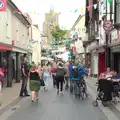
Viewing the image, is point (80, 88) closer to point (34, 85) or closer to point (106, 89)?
point (34, 85)

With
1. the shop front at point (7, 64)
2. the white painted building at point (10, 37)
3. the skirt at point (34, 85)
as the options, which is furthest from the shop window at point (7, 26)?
the skirt at point (34, 85)

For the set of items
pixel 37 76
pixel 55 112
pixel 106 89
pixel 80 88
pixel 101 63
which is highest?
pixel 101 63

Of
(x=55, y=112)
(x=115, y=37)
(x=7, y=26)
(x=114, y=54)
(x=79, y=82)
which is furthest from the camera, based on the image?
(x=114, y=54)

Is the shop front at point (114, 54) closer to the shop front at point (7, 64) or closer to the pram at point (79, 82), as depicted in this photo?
the shop front at point (7, 64)

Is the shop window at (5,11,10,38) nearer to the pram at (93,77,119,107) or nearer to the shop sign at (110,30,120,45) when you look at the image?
the shop sign at (110,30,120,45)

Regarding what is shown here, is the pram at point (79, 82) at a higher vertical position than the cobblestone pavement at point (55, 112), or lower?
higher

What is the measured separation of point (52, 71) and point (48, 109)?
9964 mm

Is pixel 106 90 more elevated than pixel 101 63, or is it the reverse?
pixel 101 63

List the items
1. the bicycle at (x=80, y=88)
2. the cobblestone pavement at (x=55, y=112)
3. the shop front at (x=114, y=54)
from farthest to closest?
the shop front at (x=114, y=54) < the bicycle at (x=80, y=88) < the cobblestone pavement at (x=55, y=112)

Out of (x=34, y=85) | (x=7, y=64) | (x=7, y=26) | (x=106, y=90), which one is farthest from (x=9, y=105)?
(x=7, y=26)

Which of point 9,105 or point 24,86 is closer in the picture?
point 9,105

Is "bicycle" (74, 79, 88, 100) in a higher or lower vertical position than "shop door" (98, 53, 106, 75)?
lower

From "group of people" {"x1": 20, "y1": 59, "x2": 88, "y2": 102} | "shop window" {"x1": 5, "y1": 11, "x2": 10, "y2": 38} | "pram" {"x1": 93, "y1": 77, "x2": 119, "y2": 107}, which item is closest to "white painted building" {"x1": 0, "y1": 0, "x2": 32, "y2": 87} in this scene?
"shop window" {"x1": 5, "y1": 11, "x2": 10, "y2": 38}

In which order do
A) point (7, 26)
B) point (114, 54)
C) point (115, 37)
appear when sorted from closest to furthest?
point (7, 26)
point (115, 37)
point (114, 54)
